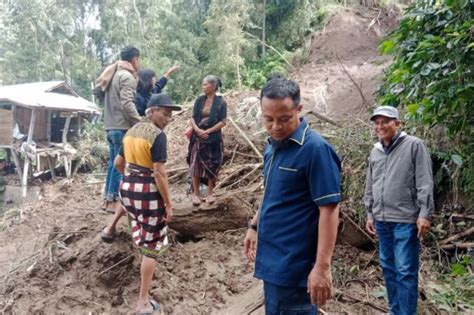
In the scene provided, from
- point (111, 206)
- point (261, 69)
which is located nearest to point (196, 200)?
point (111, 206)

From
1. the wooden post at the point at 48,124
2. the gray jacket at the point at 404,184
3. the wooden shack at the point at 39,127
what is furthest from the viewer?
the wooden post at the point at 48,124

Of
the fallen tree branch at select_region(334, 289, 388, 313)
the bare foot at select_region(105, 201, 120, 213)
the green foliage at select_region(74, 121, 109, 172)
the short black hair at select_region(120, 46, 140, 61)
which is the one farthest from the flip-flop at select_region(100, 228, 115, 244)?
the green foliage at select_region(74, 121, 109, 172)

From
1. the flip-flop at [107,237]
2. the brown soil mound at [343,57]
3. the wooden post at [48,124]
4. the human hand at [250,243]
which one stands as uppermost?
the brown soil mound at [343,57]

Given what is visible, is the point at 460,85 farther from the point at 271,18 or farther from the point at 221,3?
the point at 271,18

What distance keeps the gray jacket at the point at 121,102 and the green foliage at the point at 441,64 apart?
2739mm

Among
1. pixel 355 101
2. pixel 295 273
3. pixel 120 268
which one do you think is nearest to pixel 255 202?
pixel 120 268

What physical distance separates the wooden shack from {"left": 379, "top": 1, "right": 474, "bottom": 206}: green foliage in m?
13.4

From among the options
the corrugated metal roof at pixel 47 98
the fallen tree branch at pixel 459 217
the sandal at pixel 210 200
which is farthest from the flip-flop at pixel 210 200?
the corrugated metal roof at pixel 47 98

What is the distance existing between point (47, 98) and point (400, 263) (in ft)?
48.6

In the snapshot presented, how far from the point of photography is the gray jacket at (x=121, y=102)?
4387 millimetres

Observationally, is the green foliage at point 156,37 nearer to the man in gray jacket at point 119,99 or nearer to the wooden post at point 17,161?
the wooden post at point 17,161

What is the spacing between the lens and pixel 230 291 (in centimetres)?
419

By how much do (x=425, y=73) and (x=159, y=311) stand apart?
3.18 metres

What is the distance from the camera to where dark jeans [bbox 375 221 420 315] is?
2.89m
